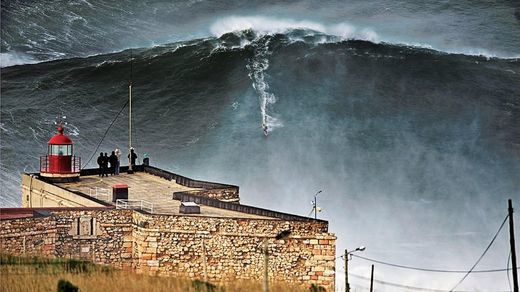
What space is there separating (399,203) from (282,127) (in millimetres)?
11620

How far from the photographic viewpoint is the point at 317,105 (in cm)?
6650

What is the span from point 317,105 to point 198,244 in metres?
33.4

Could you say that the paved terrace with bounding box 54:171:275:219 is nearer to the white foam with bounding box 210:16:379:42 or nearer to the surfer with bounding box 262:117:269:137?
the surfer with bounding box 262:117:269:137

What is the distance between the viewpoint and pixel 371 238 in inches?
1853

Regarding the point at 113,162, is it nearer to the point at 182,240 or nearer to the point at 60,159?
the point at 60,159

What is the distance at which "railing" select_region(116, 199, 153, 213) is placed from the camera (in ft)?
116

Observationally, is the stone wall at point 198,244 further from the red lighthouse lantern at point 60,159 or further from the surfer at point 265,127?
the surfer at point 265,127

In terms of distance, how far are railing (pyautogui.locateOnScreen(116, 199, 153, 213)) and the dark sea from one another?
7.43 meters

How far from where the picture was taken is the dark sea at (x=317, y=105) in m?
50.4

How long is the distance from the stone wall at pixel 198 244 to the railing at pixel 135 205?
1.21 meters

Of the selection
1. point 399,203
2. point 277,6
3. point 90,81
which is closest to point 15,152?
point 90,81

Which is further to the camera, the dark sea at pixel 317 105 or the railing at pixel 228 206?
the dark sea at pixel 317 105

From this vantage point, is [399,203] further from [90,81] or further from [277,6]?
[277,6]

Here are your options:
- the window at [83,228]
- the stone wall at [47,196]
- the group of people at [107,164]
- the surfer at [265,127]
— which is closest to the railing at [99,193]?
the stone wall at [47,196]
